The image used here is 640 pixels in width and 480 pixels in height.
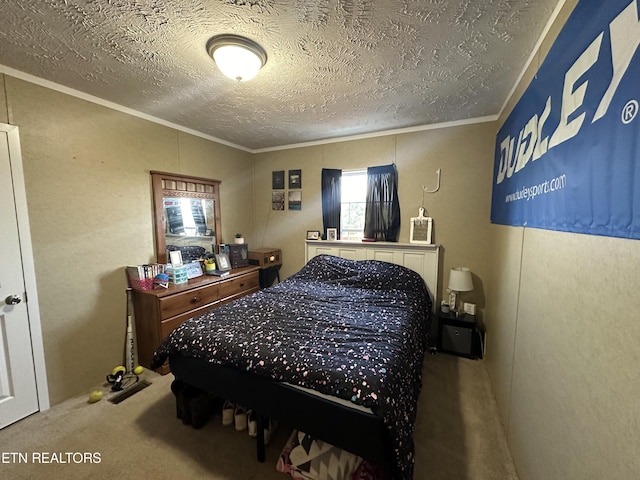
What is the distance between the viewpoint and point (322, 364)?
55.6 inches

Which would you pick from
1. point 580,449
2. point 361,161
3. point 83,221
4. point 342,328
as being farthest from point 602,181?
point 83,221

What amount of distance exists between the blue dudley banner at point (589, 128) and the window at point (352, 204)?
6.81 ft

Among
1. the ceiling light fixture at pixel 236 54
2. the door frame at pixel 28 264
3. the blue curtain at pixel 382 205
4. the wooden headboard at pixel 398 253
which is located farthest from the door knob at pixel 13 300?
the blue curtain at pixel 382 205

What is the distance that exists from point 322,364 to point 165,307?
1.77 m

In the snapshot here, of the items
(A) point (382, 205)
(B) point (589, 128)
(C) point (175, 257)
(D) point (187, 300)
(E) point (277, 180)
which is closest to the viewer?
(B) point (589, 128)

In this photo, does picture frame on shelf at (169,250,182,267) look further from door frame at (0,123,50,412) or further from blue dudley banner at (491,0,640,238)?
blue dudley banner at (491,0,640,238)

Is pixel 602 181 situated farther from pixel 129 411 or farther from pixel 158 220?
pixel 158 220

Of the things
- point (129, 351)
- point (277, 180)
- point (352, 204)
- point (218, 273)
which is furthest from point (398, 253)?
point (129, 351)

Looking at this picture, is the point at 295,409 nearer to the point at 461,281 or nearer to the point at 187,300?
the point at 187,300

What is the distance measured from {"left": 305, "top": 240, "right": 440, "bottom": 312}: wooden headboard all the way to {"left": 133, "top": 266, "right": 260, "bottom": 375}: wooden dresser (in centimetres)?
150

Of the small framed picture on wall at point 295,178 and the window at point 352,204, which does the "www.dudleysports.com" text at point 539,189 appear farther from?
the small framed picture on wall at point 295,178

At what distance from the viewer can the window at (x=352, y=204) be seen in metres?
3.44

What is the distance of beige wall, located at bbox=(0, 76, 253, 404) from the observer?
196 centimetres

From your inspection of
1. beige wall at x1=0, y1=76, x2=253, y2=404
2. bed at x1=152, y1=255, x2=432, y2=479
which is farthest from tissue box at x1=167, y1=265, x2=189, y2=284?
bed at x1=152, y1=255, x2=432, y2=479
